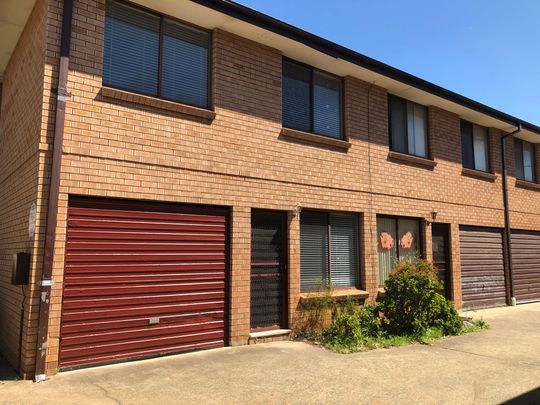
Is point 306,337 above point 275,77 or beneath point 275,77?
beneath

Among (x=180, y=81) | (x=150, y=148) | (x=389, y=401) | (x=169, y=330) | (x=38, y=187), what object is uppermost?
(x=180, y=81)

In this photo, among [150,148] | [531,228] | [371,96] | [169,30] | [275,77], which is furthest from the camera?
[531,228]

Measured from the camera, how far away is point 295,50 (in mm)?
9328

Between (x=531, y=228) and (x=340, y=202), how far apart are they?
356 inches

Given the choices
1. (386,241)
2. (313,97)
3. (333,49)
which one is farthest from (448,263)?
(333,49)

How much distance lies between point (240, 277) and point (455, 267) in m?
7.00

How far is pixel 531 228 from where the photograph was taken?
15383mm

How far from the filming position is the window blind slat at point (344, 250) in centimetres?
991

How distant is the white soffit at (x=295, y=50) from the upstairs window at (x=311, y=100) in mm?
226

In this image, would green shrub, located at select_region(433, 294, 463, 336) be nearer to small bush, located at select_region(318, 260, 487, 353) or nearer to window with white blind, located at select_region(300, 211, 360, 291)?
small bush, located at select_region(318, 260, 487, 353)

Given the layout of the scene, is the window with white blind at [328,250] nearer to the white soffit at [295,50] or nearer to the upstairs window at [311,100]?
the upstairs window at [311,100]

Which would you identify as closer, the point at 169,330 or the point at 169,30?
the point at 169,330

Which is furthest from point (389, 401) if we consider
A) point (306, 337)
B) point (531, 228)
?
point (531, 228)

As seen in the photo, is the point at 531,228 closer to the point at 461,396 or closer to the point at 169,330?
the point at 461,396
